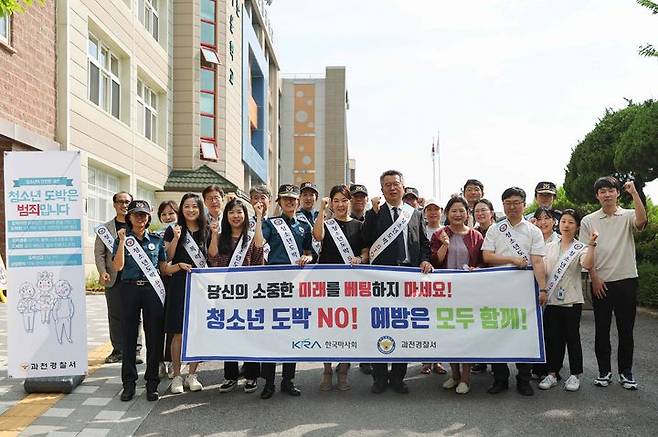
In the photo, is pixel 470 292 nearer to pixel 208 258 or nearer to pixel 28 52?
pixel 208 258

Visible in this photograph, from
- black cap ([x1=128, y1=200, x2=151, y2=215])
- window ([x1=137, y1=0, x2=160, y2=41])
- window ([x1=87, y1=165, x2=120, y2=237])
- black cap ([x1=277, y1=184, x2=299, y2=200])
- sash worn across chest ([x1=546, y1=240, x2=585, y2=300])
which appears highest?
window ([x1=137, y1=0, x2=160, y2=41])

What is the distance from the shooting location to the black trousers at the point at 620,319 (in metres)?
5.71

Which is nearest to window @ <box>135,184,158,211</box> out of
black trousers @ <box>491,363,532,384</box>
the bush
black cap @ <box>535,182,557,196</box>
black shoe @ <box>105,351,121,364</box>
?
black shoe @ <box>105,351,121,364</box>

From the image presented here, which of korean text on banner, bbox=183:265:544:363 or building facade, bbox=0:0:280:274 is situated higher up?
building facade, bbox=0:0:280:274

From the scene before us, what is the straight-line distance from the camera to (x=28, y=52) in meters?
12.2

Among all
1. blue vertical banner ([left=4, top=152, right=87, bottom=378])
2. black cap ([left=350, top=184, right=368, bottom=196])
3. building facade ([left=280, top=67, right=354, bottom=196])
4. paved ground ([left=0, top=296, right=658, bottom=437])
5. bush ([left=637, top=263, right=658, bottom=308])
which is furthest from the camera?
building facade ([left=280, top=67, right=354, bottom=196])

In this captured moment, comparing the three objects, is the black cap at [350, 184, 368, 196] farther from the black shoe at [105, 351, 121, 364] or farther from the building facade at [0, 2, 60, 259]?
the building facade at [0, 2, 60, 259]

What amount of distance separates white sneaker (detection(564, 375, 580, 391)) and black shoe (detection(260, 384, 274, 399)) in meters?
2.73

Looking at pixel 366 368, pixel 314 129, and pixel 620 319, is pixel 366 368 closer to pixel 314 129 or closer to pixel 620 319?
pixel 620 319

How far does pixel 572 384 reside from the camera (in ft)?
18.5

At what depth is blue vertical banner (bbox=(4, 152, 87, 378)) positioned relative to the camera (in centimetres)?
530

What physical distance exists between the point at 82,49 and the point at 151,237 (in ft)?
34.9

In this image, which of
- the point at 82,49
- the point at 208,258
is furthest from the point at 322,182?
the point at 208,258

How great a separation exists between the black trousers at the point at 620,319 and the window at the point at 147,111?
55.7ft
